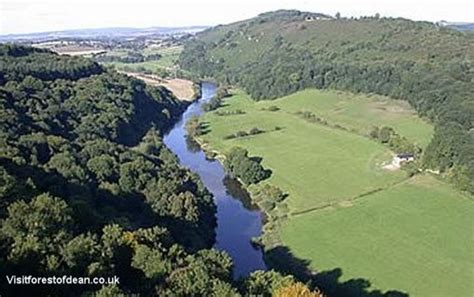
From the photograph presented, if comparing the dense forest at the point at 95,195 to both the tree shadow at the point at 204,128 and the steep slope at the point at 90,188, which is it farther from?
the tree shadow at the point at 204,128

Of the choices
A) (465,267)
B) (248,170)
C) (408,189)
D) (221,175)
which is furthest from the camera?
(221,175)

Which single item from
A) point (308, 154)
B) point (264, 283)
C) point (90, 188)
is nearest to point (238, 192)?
point (308, 154)

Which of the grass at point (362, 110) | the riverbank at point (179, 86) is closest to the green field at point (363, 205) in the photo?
the grass at point (362, 110)

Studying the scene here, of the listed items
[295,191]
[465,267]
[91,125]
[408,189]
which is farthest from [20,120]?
[465,267]

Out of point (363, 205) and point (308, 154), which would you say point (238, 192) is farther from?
point (308, 154)

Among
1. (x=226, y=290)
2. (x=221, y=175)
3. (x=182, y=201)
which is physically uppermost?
(x=226, y=290)

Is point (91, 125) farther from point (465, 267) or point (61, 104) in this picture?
Answer: point (465, 267)
